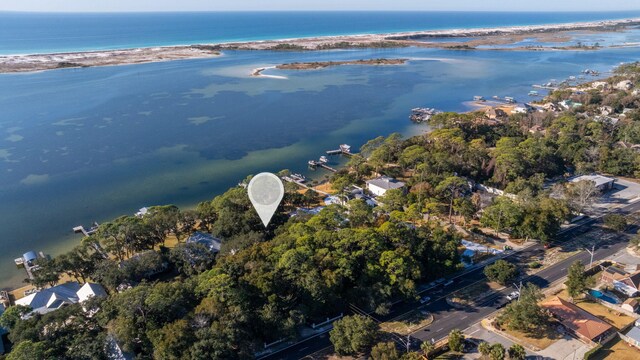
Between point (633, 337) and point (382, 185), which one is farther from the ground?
point (382, 185)

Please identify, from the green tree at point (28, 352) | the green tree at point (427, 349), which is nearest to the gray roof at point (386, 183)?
the green tree at point (427, 349)

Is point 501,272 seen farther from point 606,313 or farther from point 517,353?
point 517,353

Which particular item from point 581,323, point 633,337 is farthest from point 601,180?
point 581,323

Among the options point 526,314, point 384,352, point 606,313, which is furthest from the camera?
point 606,313

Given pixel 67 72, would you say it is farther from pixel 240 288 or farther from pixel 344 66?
pixel 240 288

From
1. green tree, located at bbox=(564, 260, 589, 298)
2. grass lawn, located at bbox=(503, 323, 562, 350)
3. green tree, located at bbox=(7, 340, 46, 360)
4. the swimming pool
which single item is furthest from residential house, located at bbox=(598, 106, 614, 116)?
green tree, located at bbox=(7, 340, 46, 360)

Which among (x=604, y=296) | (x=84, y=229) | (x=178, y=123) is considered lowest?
(x=604, y=296)

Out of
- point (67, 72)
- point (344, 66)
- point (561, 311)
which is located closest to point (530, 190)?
point (561, 311)

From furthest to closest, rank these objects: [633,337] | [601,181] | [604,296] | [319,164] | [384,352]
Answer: [319,164] < [601,181] < [604,296] < [633,337] < [384,352]
